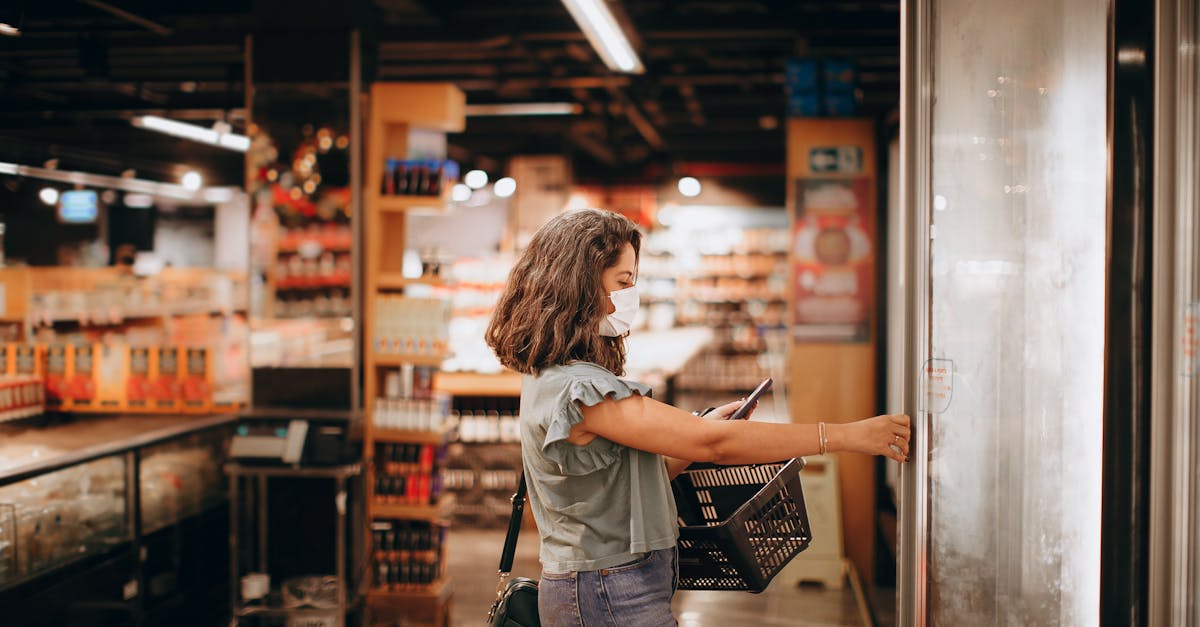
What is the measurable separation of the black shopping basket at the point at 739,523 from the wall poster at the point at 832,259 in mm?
4424

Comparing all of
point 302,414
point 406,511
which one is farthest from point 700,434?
point 406,511

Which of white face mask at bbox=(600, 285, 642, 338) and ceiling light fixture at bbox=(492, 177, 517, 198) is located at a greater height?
ceiling light fixture at bbox=(492, 177, 517, 198)

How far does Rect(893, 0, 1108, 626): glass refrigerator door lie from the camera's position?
2572 millimetres

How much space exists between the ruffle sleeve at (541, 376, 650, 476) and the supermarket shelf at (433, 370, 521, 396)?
17.9ft

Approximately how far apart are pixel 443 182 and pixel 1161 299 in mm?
4108

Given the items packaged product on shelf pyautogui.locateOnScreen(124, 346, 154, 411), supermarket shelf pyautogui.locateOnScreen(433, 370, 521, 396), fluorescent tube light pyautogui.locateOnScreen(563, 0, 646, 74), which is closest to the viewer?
fluorescent tube light pyautogui.locateOnScreen(563, 0, 646, 74)

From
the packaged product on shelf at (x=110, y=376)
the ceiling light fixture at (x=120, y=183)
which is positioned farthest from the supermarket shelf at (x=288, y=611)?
the ceiling light fixture at (x=120, y=183)

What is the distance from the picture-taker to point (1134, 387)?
240cm

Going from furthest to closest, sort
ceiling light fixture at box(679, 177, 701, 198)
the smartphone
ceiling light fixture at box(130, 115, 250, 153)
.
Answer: ceiling light fixture at box(679, 177, 701, 198)
ceiling light fixture at box(130, 115, 250, 153)
the smartphone

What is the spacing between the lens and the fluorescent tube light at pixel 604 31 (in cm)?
523

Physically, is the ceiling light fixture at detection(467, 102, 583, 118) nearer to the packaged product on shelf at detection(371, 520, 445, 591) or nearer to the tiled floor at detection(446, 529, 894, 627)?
the tiled floor at detection(446, 529, 894, 627)

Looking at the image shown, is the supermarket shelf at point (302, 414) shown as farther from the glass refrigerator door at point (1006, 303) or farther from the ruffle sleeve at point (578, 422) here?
the glass refrigerator door at point (1006, 303)

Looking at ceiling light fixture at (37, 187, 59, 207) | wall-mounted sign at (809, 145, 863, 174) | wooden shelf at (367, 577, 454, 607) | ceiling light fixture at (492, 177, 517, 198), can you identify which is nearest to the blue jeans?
wooden shelf at (367, 577, 454, 607)

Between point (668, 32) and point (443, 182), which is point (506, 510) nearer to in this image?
point (443, 182)
